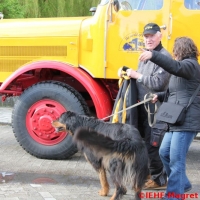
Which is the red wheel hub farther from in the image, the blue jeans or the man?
the blue jeans

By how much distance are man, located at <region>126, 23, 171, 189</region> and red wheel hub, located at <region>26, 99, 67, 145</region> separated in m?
1.52

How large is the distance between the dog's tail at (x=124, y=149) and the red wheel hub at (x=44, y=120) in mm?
1949

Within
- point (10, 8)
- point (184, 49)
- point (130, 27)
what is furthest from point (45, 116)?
point (10, 8)

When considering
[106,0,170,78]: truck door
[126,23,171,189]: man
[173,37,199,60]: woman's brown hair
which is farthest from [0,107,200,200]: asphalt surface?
[173,37,199,60]: woman's brown hair

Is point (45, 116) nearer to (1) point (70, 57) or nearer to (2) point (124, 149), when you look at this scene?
(1) point (70, 57)

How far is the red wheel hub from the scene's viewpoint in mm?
5973

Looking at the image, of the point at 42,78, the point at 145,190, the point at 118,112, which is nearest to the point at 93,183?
the point at 145,190

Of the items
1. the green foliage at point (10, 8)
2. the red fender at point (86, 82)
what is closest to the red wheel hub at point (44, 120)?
the red fender at point (86, 82)

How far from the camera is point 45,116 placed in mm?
5973

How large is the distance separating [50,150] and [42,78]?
1221mm

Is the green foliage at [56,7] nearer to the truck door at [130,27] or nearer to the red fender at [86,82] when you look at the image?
the red fender at [86,82]

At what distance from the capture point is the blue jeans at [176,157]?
402cm

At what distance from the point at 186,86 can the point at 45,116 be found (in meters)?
2.67

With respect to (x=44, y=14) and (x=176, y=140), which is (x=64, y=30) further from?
(x=44, y=14)
